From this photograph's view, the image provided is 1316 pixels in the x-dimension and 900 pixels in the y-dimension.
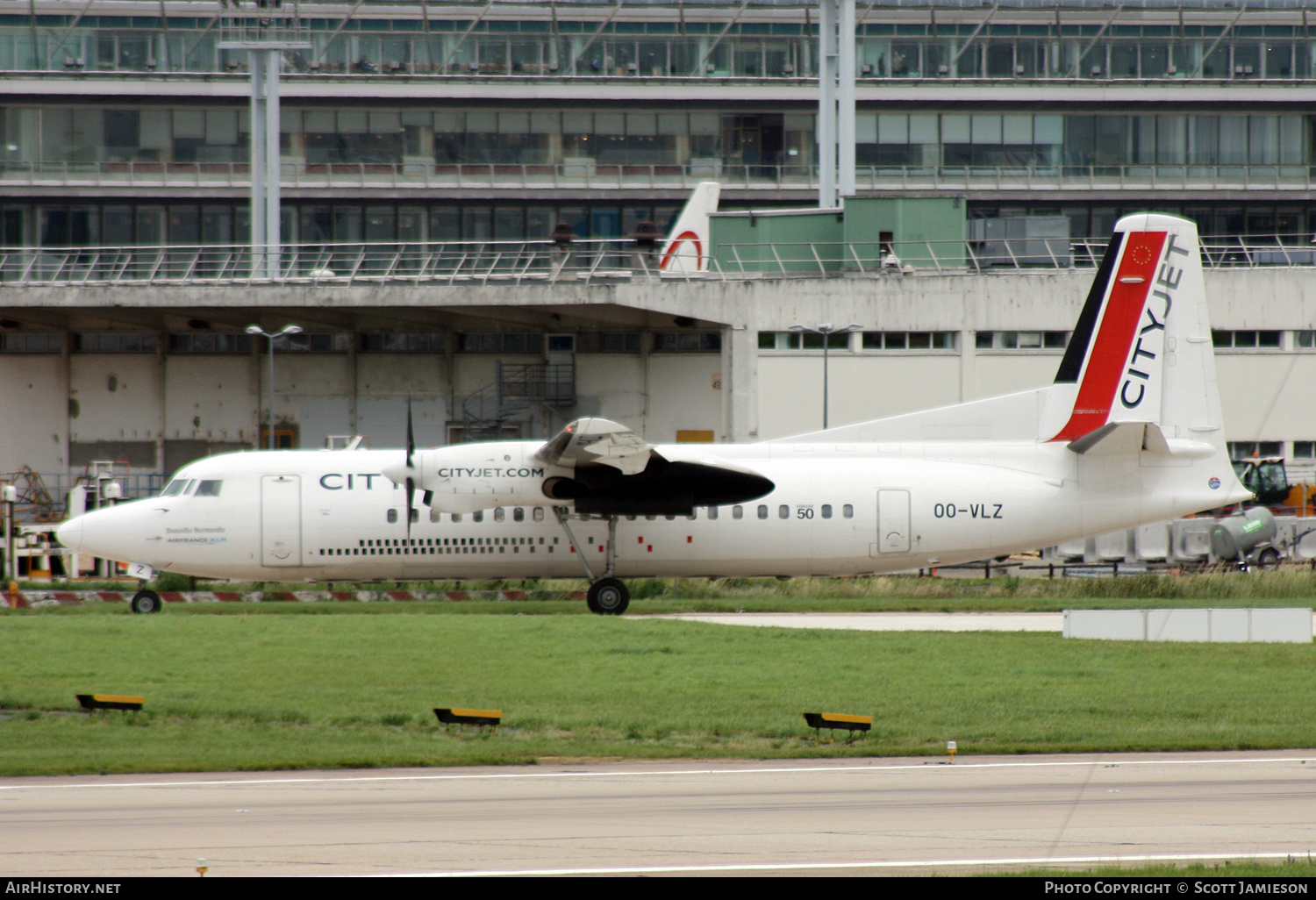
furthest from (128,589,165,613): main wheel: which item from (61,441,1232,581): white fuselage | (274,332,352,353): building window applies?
(274,332,352,353): building window

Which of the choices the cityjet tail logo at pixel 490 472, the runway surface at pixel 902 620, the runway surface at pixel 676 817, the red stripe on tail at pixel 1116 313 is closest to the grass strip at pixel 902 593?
the runway surface at pixel 902 620

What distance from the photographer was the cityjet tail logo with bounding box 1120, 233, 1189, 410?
81.8ft

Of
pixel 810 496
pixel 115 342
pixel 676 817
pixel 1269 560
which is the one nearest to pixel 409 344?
pixel 115 342

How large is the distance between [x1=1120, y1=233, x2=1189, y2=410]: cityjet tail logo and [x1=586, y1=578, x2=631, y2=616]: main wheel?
9.90 m

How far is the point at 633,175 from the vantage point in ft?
206

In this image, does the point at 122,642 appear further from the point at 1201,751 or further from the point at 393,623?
the point at 1201,751

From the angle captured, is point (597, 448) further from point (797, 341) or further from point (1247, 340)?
point (1247, 340)

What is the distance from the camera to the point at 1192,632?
20984mm

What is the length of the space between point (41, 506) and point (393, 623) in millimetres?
29096

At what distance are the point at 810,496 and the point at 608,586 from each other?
4.11 meters

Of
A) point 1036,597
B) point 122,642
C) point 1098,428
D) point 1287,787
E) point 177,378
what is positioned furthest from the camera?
point 177,378

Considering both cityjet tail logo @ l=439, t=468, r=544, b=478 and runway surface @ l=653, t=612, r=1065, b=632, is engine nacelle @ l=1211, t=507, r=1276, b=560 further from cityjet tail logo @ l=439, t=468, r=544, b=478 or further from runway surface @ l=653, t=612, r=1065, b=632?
cityjet tail logo @ l=439, t=468, r=544, b=478

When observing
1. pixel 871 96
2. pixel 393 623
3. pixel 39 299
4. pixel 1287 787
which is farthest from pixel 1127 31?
pixel 1287 787
